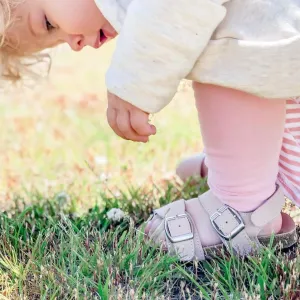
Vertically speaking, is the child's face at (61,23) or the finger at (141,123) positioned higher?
the child's face at (61,23)

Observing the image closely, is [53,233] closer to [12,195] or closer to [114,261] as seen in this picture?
[114,261]

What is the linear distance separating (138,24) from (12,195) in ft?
2.99

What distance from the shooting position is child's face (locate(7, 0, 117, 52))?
6.61 feet

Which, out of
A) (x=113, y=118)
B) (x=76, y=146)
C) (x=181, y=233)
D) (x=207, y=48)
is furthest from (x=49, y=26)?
(x=76, y=146)

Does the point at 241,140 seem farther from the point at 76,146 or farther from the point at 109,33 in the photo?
the point at 76,146

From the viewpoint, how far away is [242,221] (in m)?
1.78

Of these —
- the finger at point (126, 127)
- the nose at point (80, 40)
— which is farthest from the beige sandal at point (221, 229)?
the nose at point (80, 40)

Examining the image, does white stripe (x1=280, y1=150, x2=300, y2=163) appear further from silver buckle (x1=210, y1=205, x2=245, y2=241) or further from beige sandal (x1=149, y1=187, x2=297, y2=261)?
silver buckle (x1=210, y1=205, x2=245, y2=241)

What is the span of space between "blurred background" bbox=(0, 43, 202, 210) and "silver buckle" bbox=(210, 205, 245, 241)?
49 cm

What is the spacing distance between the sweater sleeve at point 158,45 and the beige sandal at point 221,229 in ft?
1.02

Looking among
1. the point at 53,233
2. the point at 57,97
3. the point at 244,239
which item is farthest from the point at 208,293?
the point at 57,97

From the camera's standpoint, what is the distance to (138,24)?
5.29 ft

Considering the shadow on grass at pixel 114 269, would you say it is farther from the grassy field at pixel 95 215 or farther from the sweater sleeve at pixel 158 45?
the sweater sleeve at pixel 158 45

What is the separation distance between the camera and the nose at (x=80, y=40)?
6.75 feet
